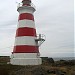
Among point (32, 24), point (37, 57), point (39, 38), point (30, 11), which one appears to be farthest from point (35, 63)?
point (30, 11)

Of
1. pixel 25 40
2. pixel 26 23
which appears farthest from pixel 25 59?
pixel 26 23

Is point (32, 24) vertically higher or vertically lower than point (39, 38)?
higher

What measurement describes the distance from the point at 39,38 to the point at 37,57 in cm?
158

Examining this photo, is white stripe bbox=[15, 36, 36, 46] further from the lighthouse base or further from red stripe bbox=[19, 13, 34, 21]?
red stripe bbox=[19, 13, 34, 21]

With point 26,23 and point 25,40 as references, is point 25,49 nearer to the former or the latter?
point 25,40

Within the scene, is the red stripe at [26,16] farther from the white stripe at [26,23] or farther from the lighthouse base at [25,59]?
the lighthouse base at [25,59]

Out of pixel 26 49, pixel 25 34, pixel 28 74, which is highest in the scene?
pixel 25 34

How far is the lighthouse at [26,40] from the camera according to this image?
56.0 feet

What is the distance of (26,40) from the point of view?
1716cm

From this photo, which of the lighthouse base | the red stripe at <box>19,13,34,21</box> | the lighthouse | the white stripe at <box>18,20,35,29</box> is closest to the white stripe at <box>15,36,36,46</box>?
the lighthouse

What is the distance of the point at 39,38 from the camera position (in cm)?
1791

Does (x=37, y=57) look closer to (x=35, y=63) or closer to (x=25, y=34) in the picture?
(x=35, y=63)

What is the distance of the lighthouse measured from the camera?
17.1 meters

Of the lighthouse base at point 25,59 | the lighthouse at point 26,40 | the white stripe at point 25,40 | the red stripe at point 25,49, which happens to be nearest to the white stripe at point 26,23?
the lighthouse at point 26,40
